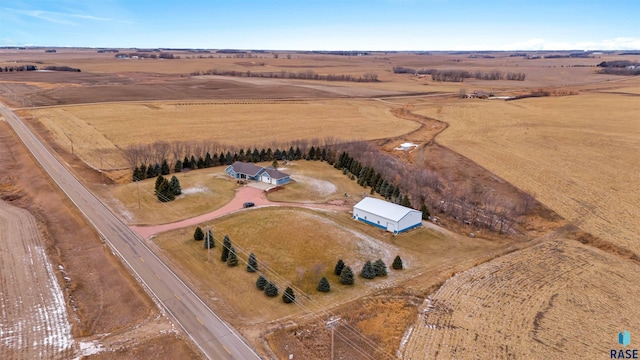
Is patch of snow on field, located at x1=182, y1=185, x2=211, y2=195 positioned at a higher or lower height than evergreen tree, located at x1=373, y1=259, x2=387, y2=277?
higher

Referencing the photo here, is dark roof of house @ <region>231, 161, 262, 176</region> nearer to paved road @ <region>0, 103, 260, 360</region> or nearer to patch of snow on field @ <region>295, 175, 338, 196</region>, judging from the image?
patch of snow on field @ <region>295, 175, 338, 196</region>

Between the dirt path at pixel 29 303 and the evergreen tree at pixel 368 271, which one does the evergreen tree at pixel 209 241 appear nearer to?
the dirt path at pixel 29 303

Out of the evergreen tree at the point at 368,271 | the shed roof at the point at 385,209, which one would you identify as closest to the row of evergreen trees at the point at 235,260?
the evergreen tree at the point at 368,271

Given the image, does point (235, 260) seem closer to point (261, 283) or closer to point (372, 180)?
point (261, 283)

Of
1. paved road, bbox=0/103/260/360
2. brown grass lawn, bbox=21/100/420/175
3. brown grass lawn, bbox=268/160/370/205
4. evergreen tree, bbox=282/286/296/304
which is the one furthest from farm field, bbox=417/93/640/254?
paved road, bbox=0/103/260/360

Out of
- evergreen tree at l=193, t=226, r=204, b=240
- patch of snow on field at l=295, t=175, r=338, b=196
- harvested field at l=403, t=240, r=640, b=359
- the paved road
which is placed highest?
patch of snow on field at l=295, t=175, r=338, b=196

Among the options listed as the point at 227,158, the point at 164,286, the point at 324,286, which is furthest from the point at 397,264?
the point at 227,158
